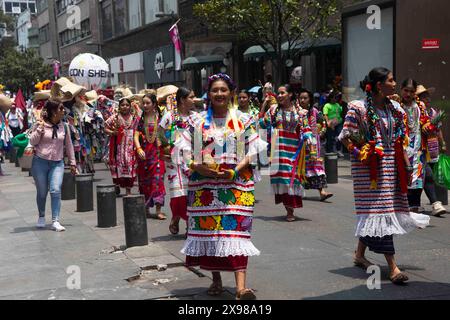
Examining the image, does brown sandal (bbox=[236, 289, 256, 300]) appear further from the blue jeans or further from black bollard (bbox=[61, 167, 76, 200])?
black bollard (bbox=[61, 167, 76, 200])

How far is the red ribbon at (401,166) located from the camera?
5.79m

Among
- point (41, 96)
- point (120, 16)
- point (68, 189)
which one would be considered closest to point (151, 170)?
point (68, 189)

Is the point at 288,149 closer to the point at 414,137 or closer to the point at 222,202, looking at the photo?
the point at 414,137

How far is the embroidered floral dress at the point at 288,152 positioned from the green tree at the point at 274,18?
867 cm

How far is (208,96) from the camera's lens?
18.1ft

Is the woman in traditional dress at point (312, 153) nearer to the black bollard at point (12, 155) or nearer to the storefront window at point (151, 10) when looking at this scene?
the black bollard at point (12, 155)

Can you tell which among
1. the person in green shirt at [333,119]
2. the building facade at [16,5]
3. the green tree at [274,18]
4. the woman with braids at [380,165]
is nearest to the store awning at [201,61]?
the green tree at [274,18]

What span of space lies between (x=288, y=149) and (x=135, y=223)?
9.09 ft

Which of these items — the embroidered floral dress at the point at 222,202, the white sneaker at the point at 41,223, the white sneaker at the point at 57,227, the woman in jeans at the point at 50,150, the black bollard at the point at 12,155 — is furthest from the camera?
the black bollard at the point at 12,155

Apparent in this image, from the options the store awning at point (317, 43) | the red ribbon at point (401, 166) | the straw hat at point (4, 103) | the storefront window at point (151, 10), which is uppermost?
the storefront window at point (151, 10)

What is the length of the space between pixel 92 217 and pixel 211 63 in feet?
64.9

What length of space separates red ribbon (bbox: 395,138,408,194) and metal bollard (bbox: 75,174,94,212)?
5990 millimetres

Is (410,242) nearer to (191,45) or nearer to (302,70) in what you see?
(302,70)

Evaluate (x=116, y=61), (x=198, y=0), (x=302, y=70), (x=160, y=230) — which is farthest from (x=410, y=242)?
(x=116, y=61)
